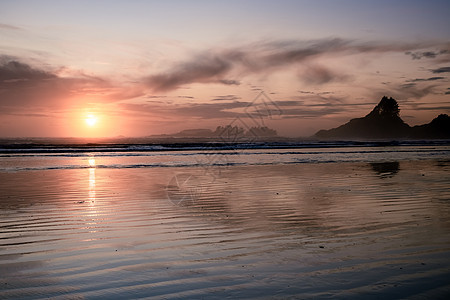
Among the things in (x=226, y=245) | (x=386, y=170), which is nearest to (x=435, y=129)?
(x=386, y=170)

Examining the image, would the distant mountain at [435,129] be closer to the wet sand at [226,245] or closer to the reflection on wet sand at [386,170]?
the reflection on wet sand at [386,170]

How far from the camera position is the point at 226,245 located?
6.69 metres

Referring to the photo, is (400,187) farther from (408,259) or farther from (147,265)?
(147,265)

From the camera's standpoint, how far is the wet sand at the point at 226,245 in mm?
4770

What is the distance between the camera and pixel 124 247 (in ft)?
21.6

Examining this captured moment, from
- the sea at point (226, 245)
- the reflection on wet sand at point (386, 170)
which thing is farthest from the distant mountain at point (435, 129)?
the sea at point (226, 245)

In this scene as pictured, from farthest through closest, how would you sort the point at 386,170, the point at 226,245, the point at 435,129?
the point at 435,129 → the point at 386,170 → the point at 226,245

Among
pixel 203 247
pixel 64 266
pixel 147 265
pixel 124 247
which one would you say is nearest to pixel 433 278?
pixel 203 247

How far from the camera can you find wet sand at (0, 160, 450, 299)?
4.77m

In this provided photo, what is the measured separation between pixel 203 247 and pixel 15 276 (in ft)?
9.73

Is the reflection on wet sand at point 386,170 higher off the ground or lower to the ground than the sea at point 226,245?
lower

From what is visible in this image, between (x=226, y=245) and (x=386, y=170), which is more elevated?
(x=226, y=245)

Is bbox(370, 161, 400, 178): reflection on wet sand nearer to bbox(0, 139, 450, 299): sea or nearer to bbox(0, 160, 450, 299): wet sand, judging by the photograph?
bbox(0, 139, 450, 299): sea

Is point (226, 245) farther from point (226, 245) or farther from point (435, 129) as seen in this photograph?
point (435, 129)
